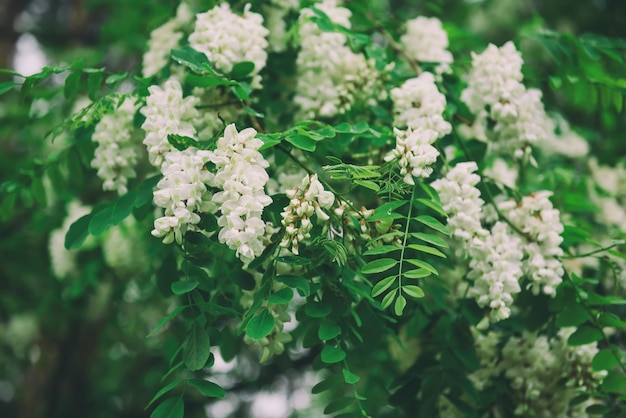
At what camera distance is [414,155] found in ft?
5.46

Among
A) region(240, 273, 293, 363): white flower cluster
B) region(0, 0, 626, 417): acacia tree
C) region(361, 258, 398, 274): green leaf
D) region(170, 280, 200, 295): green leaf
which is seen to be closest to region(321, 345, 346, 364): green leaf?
region(0, 0, 626, 417): acacia tree

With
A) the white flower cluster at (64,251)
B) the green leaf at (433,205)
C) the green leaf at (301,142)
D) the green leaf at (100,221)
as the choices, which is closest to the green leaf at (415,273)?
the green leaf at (433,205)

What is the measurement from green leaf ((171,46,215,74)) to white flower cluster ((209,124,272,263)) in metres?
0.34

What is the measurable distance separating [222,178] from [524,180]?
2190mm

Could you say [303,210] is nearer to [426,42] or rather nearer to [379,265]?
[379,265]

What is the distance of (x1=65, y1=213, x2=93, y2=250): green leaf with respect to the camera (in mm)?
1972

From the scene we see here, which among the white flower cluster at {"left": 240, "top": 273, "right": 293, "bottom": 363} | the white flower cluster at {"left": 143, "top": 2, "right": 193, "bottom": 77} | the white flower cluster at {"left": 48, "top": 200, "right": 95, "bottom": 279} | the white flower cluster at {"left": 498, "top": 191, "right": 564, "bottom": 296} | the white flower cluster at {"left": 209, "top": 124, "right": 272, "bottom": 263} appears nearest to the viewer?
the white flower cluster at {"left": 209, "top": 124, "right": 272, "bottom": 263}

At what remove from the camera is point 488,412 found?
2.27 meters

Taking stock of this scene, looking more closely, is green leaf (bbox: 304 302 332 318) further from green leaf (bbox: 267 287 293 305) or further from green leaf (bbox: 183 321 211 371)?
green leaf (bbox: 183 321 211 371)

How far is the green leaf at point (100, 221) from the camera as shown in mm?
1886

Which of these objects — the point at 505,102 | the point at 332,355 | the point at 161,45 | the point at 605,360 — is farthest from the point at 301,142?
the point at 605,360

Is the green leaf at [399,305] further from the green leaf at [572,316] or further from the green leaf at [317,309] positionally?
the green leaf at [572,316]

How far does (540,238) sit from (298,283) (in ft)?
2.89

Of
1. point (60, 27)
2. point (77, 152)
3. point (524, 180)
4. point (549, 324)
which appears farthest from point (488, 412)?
point (60, 27)
